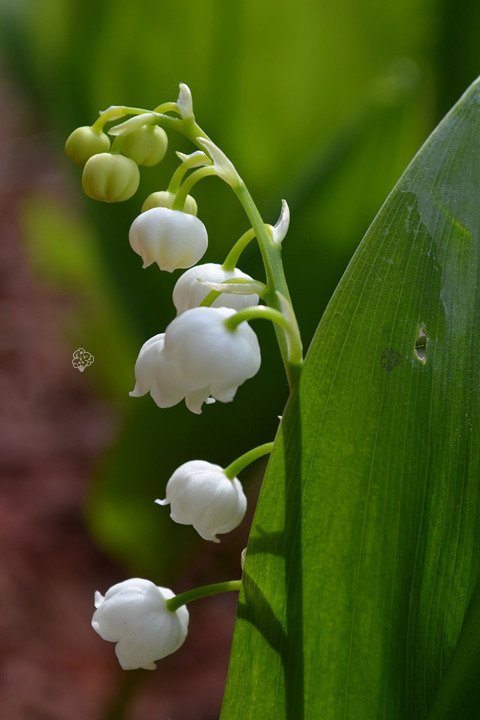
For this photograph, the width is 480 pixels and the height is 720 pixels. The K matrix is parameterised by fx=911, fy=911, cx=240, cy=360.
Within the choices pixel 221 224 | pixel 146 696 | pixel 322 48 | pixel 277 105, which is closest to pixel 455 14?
pixel 322 48

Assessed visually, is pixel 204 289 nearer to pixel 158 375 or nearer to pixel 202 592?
pixel 158 375

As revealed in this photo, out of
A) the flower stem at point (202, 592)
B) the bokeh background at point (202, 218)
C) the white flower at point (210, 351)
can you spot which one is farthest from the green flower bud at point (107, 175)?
the bokeh background at point (202, 218)

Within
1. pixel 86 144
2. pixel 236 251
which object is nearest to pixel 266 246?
pixel 236 251

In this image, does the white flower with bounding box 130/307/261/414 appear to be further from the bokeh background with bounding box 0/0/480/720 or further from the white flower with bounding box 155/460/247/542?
the bokeh background with bounding box 0/0/480/720

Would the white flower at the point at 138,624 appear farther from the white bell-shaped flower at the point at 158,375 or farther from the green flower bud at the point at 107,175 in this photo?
the green flower bud at the point at 107,175

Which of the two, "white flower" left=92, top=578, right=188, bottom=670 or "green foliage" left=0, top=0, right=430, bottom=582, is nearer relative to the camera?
"white flower" left=92, top=578, right=188, bottom=670

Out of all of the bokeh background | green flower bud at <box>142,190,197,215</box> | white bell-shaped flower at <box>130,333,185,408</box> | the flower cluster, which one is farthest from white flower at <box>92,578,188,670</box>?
the bokeh background

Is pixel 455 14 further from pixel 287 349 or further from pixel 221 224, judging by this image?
pixel 287 349
